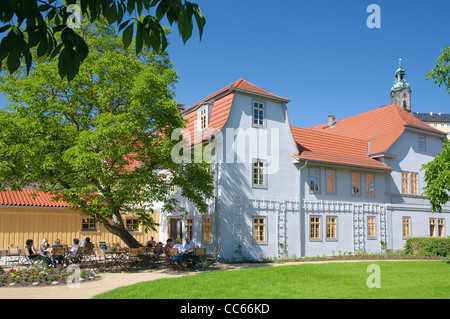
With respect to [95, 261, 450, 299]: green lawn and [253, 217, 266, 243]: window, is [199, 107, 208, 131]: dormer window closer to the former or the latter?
[253, 217, 266, 243]: window

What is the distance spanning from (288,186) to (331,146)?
17.1 ft

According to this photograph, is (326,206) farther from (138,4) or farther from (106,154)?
(138,4)

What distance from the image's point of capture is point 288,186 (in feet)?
71.4

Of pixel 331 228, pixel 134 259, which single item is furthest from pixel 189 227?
pixel 331 228

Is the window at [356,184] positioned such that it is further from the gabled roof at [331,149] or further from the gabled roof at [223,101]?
the gabled roof at [223,101]

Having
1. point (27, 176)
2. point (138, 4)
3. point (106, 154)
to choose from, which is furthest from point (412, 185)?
point (138, 4)

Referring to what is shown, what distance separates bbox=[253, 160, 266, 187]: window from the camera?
68.0 ft

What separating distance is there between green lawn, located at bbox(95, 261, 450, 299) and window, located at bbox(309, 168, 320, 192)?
8352mm

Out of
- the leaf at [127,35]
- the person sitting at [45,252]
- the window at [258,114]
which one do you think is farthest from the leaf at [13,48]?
the window at [258,114]

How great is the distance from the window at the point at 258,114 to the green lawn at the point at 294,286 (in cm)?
865

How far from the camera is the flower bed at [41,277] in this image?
11.6m

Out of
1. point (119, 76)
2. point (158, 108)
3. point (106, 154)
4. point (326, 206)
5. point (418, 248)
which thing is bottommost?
point (418, 248)

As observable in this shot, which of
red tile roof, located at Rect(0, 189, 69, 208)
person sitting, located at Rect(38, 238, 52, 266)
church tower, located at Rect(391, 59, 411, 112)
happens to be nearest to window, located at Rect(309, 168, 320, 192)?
person sitting, located at Rect(38, 238, 52, 266)

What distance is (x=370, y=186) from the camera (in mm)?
25109
